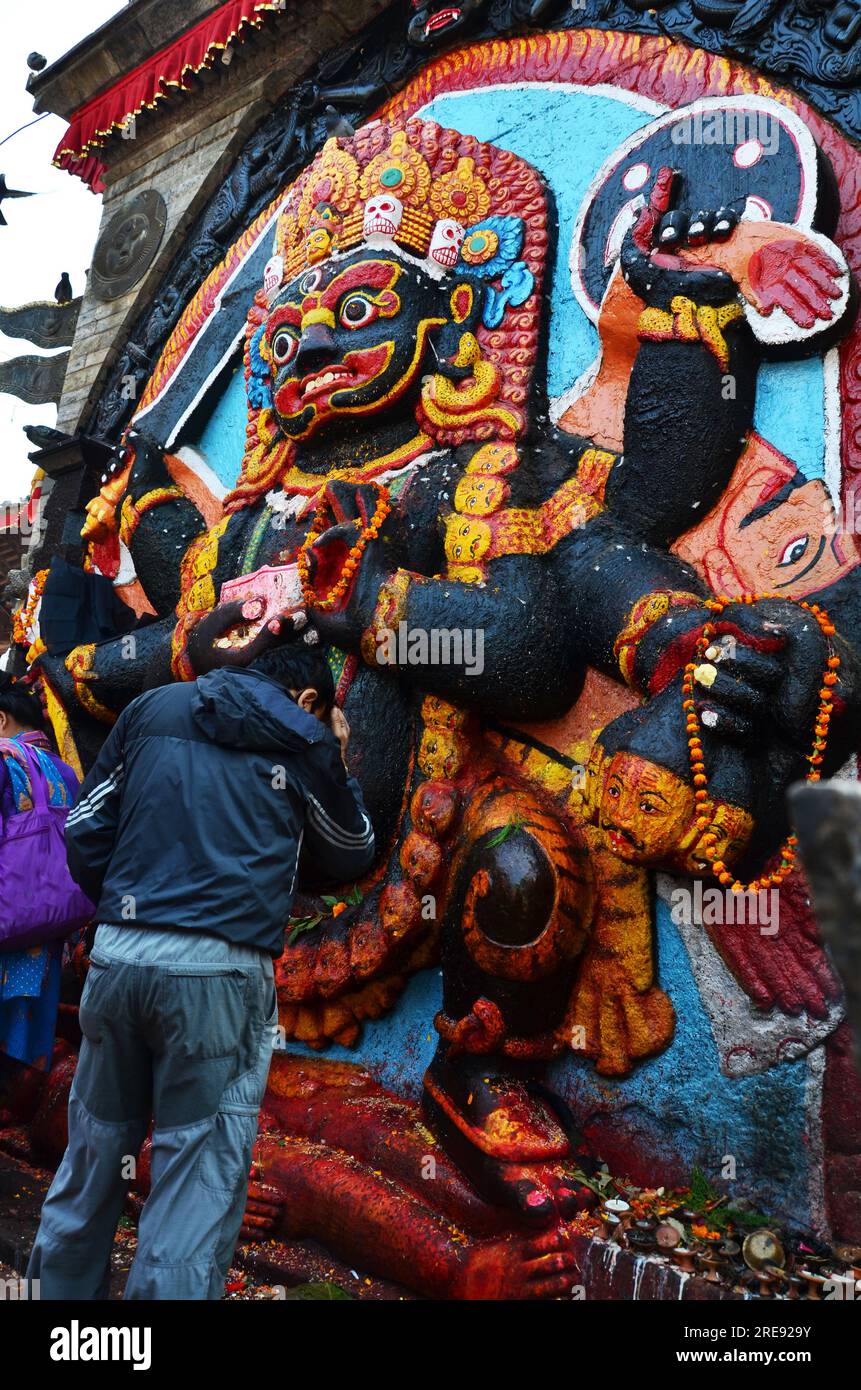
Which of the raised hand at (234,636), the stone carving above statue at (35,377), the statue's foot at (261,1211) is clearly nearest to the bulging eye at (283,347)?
the raised hand at (234,636)

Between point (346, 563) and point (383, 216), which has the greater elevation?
point (383, 216)

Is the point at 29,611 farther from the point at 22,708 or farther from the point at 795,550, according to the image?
the point at 795,550

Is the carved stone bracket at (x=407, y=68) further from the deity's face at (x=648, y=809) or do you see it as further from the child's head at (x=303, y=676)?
the child's head at (x=303, y=676)

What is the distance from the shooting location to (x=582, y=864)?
3.75 meters

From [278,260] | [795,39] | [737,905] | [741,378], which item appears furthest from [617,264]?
[737,905]

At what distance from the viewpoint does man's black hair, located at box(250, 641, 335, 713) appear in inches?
124

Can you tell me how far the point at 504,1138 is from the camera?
11.4 ft

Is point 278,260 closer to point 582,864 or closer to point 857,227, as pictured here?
point 857,227

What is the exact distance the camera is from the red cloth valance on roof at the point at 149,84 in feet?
21.0

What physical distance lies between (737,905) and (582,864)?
52cm

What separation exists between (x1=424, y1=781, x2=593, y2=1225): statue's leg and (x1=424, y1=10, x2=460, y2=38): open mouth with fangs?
381 cm

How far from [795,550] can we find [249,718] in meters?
1.97

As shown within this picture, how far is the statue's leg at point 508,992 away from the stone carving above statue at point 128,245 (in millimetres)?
4744

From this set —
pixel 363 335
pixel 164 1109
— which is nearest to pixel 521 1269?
pixel 164 1109
